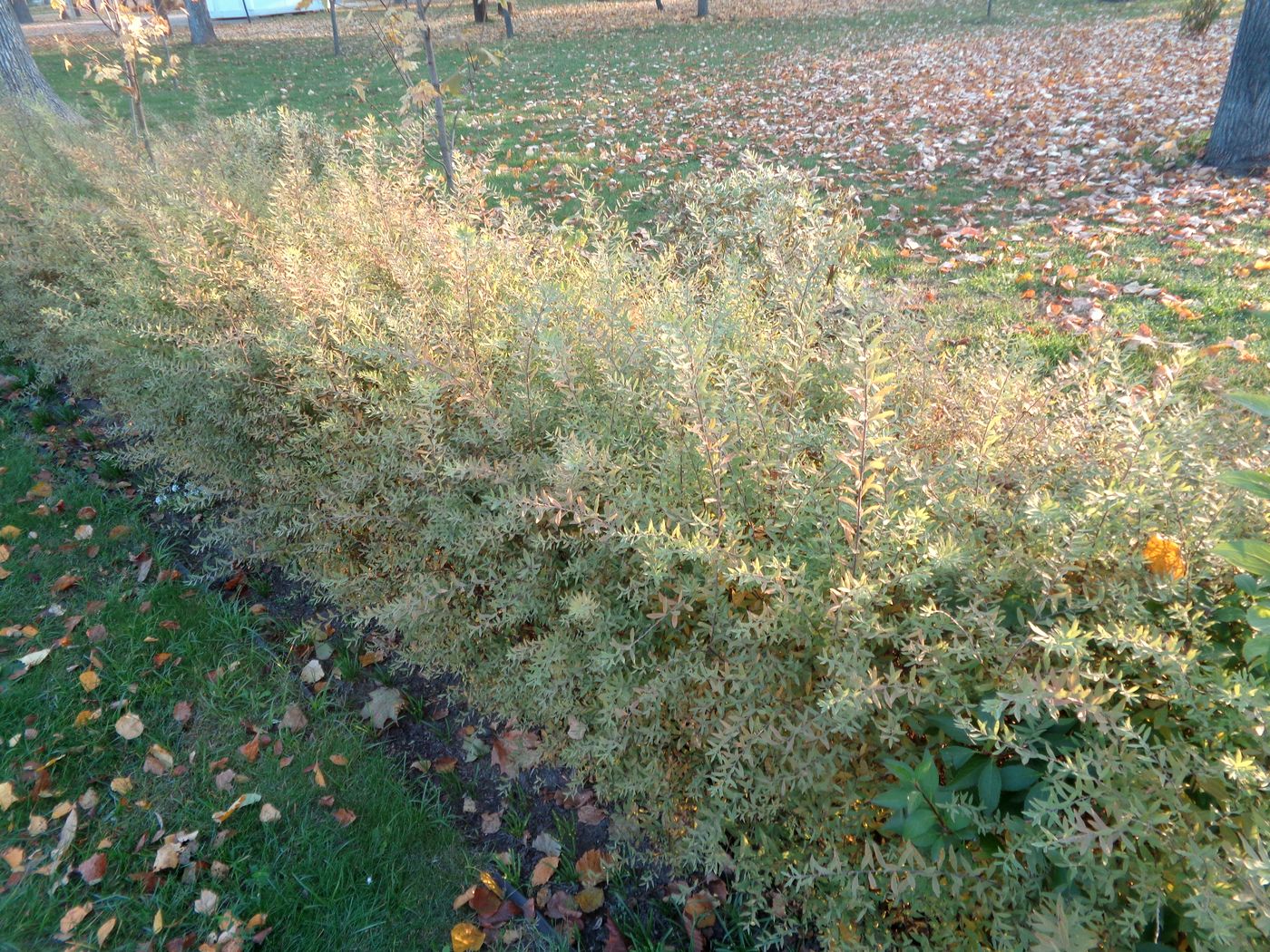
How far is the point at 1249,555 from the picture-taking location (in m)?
1.18

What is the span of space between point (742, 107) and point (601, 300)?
10.9 meters

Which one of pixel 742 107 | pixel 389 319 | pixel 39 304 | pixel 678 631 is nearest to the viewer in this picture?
pixel 678 631

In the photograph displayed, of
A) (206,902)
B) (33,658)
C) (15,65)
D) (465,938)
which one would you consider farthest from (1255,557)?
(15,65)

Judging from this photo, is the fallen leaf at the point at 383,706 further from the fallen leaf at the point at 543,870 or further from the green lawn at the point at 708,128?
the green lawn at the point at 708,128

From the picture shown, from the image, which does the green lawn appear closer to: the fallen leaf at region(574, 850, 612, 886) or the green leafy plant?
the green leafy plant

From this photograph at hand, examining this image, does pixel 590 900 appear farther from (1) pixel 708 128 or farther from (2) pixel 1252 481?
(1) pixel 708 128

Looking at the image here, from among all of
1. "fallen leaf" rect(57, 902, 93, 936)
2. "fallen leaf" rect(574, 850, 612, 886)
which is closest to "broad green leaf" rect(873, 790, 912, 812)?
"fallen leaf" rect(574, 850, 612, 886)

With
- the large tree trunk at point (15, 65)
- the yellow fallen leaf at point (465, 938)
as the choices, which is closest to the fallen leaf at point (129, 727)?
the yellow fallen leaf at point (465, 938)

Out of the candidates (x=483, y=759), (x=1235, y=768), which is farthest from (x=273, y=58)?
(x=1235, y=768)

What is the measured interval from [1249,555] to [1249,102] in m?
7.90

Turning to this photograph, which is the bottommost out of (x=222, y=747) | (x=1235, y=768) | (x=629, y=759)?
(x=222, y=747)

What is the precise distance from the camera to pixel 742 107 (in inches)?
460

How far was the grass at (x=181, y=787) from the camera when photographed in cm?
241

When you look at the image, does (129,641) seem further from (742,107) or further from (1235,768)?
(742,107)
